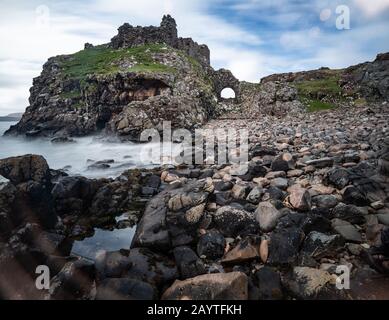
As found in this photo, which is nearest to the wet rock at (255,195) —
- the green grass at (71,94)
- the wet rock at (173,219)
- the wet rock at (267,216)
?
the wet rock at (267,216)

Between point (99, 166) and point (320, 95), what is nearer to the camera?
point (99, 166)

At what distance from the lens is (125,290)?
180 inches

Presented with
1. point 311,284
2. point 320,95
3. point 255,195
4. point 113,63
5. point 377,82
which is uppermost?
point 113,63

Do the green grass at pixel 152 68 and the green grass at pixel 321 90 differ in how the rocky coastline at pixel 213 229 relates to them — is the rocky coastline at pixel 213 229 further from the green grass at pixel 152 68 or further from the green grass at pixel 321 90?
the green grass at pixel 152 68

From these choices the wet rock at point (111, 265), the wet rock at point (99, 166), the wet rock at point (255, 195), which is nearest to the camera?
the wet rock at point (111, 265)

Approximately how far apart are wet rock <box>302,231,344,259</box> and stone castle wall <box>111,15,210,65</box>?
156 ft

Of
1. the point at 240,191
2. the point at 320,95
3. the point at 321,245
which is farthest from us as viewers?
the point at 320,95

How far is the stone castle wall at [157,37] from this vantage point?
48.6m

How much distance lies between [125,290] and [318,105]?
26.3 m

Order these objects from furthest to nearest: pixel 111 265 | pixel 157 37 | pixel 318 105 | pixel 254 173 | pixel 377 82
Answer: pixel 157 37, pixel 318 105, pixel 377 82, pixel 254 173, pixel 111 265

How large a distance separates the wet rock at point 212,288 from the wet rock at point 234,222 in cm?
162

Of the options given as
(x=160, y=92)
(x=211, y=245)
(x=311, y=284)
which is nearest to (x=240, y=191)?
(x=211, y=245)

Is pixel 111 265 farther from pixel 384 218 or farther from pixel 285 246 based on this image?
pixel 384 218
